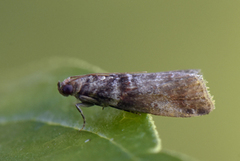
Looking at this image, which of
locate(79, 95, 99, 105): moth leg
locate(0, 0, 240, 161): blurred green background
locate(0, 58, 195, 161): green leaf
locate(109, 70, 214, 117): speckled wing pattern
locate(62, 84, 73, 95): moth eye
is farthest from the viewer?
locate(0, 0, 240, 161): blurred green background

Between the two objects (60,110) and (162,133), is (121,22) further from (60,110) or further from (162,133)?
(60,110)

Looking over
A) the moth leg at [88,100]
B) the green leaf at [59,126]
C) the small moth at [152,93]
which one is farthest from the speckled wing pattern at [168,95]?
the moth leg at [88,100]

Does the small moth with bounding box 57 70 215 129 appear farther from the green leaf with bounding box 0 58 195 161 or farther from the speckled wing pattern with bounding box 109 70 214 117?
the green leaf with bounding box 0 58 195 161

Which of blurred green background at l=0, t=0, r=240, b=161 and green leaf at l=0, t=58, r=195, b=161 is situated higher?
blurred green background at l=0, t=0, r=240, b=161

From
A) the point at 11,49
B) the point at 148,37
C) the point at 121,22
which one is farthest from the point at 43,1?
the point at 148,37

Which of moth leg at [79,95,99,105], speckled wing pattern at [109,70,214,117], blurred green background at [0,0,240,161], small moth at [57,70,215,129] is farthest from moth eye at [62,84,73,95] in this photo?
blurred green background at [0,0,240,161]

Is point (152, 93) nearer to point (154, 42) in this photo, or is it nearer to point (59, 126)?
point (59, 126)

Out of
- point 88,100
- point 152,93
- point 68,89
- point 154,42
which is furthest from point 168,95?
point 154,42
